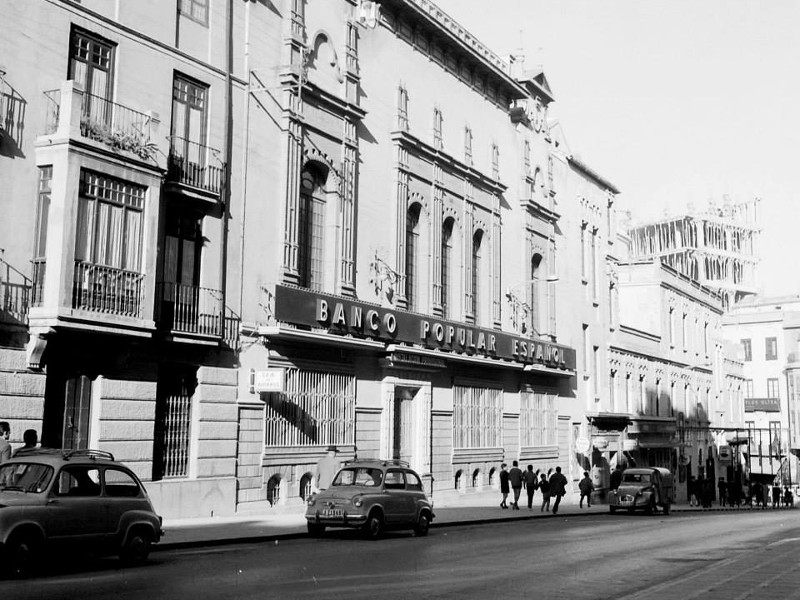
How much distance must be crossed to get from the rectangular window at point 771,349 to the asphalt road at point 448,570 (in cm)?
7978

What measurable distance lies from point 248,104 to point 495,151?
17.1 m

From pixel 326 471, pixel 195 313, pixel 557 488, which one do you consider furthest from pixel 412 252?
pixel 195 313

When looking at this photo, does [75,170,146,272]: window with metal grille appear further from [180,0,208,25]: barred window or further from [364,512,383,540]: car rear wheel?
[364,512,383,540]: car rear wheel

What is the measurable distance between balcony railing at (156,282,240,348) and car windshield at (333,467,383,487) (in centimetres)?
520

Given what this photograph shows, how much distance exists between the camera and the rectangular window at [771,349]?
95.6 meters

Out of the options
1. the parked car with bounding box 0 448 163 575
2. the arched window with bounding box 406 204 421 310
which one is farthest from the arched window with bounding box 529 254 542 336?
the parked car with bounding box 0 448 163 575

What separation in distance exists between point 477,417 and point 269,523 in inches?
639

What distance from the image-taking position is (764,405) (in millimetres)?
93000

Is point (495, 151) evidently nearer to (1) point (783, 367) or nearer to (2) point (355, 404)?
(2) point (355, 404)

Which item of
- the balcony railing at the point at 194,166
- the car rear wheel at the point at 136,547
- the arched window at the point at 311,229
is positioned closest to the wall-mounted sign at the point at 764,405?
the arched window at the point at 311,229

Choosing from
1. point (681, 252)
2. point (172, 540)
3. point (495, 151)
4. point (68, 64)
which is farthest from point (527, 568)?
point (681, 252)

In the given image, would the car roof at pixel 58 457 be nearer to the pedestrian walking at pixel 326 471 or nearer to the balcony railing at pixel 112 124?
the balcony railing at pixel 112 124

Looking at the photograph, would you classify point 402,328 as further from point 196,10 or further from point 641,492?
point 196,10

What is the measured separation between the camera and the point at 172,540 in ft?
58.5
